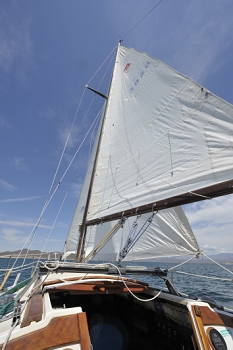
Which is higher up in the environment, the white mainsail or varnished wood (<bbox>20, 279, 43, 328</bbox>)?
the white mainsail

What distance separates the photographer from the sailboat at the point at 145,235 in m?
1.90

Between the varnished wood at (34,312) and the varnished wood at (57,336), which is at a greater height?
the varnished wood at (34,312)

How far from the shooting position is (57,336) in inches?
58.7

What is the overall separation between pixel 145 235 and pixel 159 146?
2714 mm

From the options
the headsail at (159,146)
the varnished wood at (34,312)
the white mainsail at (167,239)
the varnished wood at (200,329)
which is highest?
the headsail at (159,146)

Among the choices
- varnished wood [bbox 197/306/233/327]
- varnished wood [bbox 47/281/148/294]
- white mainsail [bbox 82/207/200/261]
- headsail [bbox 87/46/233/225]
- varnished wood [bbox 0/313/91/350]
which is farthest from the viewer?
white mainsail [bbox 82/207/200/261]

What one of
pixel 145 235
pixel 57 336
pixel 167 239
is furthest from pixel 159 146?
pixel 57 336

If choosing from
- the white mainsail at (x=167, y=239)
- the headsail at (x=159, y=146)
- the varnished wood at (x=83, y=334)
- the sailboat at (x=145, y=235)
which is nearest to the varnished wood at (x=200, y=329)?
the sailboat at (x=145, y=235)

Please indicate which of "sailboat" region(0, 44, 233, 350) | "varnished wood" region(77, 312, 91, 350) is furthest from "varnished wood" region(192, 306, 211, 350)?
"varnished wood" region(77, 312, 91, 350)

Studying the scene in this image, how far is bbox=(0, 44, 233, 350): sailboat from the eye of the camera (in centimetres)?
190

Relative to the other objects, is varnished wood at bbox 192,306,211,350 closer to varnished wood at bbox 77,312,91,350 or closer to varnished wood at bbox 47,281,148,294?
varnished wood at bbox 47,281,148,294

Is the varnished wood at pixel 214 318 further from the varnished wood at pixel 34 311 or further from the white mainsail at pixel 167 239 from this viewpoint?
the white mainsail at pixel 167 239

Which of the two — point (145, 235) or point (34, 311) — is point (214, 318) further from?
point (145, 235)

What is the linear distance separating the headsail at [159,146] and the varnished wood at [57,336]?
2345 millimetres
